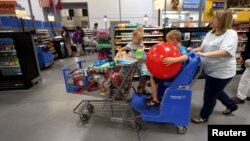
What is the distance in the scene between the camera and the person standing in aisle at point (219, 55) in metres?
1.97

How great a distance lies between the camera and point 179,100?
214cm

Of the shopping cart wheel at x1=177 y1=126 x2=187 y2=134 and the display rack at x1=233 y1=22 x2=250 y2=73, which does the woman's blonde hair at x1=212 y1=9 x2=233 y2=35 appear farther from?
the display rack at x1=233 y1=22 x2=250 y2=73

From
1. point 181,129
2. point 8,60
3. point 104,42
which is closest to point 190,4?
point 104,42

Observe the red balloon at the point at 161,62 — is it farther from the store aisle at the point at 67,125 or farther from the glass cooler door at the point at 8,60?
the glass cooler door at the point at 8,60

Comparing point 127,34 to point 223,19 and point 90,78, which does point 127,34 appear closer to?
point 90,78

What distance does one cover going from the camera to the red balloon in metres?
1.99

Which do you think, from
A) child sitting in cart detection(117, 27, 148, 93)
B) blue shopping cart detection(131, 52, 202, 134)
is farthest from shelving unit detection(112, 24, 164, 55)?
blue shopping cart detection(131, 52, 202, 134)

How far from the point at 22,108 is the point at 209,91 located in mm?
3392

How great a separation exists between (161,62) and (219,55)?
69cm

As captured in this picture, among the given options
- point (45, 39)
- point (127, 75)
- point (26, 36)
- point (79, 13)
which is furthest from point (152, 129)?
point (79, 13)

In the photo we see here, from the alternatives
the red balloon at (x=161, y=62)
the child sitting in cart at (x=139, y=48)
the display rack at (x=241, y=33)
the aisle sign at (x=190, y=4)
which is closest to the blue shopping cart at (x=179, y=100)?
the red balloon at (x=161, y=62)

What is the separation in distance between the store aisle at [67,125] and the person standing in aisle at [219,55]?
2.00 feet

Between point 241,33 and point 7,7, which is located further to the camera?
point 7,7

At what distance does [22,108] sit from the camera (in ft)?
10.7
